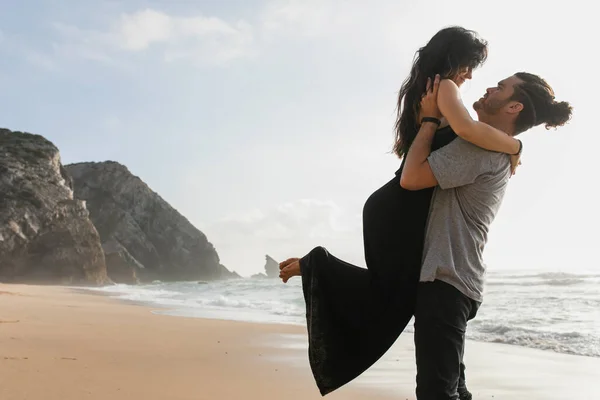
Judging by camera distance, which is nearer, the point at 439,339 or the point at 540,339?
the point at 439,339

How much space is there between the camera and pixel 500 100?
188 centimetres

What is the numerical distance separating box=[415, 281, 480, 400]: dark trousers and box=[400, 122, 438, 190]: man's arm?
0.30 metres

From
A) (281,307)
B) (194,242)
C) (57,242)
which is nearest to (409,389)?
(281,307)

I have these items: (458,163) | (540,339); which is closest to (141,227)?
(540,339)

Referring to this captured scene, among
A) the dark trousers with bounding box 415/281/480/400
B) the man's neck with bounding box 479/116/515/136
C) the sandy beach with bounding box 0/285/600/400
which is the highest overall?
the man's neck with bounding box 479/116/515/136

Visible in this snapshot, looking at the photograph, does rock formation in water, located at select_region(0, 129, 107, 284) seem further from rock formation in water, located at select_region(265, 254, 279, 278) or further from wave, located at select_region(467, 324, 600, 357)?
rock formation in water, located at select_region(265, 254, 279, 278)

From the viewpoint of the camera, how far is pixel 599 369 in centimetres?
611

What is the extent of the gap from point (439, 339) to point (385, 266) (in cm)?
28

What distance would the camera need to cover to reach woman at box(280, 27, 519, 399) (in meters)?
1.81

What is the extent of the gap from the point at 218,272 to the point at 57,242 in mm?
37516

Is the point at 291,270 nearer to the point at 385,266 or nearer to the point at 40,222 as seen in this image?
the point at 385,266

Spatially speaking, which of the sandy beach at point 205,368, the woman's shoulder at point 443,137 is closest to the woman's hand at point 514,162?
the woman's shoulder at point 443,137

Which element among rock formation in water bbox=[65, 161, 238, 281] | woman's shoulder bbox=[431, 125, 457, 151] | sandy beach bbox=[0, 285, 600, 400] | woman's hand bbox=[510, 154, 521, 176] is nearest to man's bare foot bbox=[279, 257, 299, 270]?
woman's shoulder bbox=[431, 125, 457, 151]

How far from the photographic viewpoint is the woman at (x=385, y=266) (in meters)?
1.81
